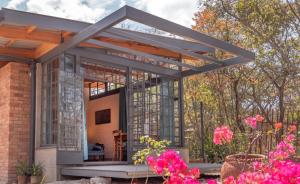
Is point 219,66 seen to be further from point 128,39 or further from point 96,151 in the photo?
point 96,151

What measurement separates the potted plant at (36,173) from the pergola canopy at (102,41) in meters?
2.20

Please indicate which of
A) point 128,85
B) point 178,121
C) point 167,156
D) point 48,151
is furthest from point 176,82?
point 167,156

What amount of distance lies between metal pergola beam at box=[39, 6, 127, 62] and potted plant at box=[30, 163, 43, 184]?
2208mm

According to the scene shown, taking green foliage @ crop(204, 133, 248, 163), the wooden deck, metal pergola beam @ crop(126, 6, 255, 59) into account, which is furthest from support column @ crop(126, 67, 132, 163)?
green foliage @ crop(204, 133, 248, 163)

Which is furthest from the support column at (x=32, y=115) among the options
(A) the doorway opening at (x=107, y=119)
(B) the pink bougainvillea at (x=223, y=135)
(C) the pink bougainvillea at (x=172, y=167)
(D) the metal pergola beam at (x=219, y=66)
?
(C) the pink bougainvillea at (x=172, y=167)

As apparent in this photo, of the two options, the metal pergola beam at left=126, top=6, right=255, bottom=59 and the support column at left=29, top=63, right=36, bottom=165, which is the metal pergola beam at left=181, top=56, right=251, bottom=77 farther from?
the support column at left=29, top=63, right=36, bottom=165

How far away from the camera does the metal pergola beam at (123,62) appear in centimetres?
872

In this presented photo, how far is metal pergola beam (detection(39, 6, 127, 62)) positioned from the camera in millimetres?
6141

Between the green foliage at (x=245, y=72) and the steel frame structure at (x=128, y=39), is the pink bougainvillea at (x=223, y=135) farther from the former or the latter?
the green foliage at (x=245, y=72)

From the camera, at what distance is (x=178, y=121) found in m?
10.7

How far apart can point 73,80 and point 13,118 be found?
160cm

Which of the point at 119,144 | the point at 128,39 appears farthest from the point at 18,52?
the point at 119,144

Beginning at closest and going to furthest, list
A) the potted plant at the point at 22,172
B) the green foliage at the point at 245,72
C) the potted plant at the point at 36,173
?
1. the potted plant at the point at 36,173
2. the potted plant at the point at 22,172
3. the green foliage at the point at 245,72

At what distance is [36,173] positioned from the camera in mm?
8508
